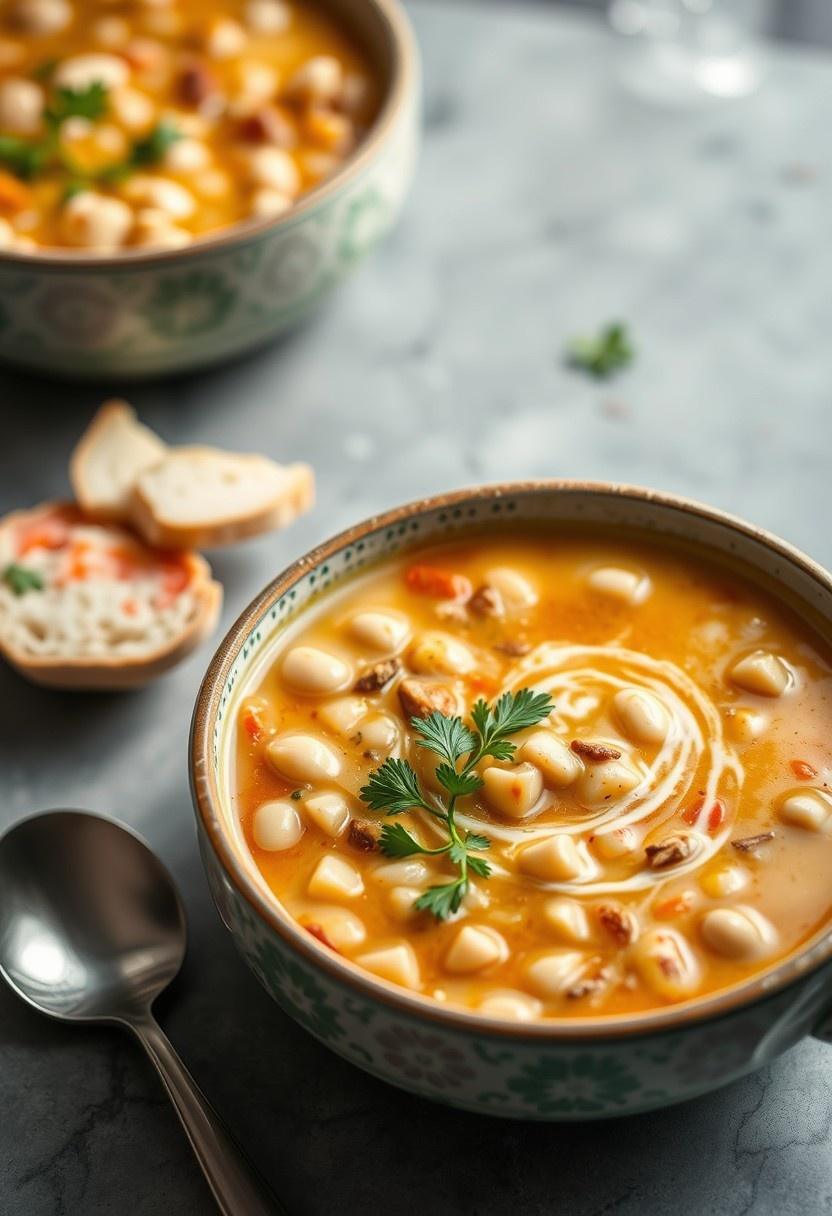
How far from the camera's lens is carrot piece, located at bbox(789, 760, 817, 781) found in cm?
155

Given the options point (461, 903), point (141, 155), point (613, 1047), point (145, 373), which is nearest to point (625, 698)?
point (461, 903)

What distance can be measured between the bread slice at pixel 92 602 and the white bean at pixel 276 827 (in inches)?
19.0

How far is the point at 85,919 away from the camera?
5.49ft

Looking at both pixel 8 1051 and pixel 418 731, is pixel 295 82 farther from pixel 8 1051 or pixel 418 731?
pixel 8 1051

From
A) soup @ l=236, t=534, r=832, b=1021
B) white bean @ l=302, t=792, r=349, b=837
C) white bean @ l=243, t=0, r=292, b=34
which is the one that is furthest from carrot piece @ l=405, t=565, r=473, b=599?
white bean @ l=243, t=0, r=292, b=34

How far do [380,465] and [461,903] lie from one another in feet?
3.38

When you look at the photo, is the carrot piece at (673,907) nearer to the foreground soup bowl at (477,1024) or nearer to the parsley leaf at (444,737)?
the foreground soup bowl at (477,1024)

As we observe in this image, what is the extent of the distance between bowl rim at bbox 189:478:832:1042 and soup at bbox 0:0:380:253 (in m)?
0.93

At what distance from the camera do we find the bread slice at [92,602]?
1.96 metres

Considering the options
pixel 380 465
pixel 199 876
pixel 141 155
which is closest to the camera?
pixel 199 876

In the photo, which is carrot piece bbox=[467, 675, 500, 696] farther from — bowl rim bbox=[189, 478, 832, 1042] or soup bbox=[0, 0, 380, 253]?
soup bbox=[0, 0, 380, 253]

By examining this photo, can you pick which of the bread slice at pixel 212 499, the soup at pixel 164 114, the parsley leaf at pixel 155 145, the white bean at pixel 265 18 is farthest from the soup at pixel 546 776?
the white bean at pixel 265 18

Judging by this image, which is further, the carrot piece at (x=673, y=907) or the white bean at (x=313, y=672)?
the white bean at (x=313, y=672)

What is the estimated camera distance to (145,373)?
2.34m
